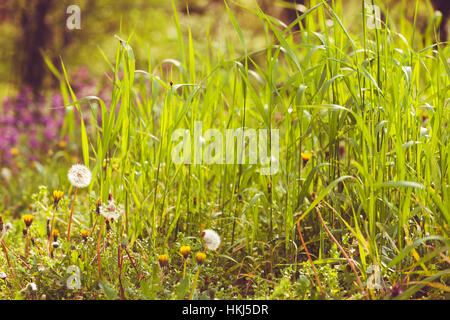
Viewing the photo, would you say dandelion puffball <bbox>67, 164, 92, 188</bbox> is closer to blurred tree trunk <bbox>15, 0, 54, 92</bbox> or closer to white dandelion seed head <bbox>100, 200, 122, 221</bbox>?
white dandelion seed head <bbox>100, 200, 122, 221</bbox>

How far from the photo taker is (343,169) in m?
1.23

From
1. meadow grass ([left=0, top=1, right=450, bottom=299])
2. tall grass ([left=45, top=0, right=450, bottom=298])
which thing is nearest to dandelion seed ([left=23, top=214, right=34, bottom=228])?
meadow grass ([left=0, top=1, right=450, bottom=299])

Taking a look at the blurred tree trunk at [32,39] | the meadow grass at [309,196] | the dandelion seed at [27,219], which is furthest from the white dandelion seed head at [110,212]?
the blurred tree trunk at [32,39]

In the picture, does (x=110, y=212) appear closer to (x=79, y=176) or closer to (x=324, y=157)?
(x=79, y=176)

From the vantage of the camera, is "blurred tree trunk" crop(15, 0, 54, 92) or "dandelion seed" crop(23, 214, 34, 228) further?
"blurred tree trunk" crop(15, 0, 54, 92)

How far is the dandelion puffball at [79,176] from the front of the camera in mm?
1073

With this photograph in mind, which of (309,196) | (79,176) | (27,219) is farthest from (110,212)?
(309,196)

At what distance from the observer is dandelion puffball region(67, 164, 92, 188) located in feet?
3.52

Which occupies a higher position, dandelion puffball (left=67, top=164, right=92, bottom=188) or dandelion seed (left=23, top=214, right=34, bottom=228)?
dandelion puffball (left=67, top=164, right=92, bottom=188)

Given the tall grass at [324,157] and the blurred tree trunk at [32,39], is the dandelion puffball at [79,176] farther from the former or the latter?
the blurred tree trunk at [32,39]
